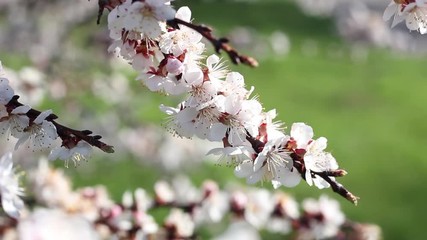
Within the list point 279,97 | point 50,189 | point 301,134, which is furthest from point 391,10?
point 279,97

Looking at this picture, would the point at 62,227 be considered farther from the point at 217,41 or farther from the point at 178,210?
the point at 178,210

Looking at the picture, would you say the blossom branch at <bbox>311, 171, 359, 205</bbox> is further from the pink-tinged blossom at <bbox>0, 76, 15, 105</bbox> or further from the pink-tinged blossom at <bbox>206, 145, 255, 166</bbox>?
the pink-tinged blossom at <bbox>0, 76, 15, 105</bbox>

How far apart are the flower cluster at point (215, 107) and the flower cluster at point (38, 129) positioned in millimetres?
197

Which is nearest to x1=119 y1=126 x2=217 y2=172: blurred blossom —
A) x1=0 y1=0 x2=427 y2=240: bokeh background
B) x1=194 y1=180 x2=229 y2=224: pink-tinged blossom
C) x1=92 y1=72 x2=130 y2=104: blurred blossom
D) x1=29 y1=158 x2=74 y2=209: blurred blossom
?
x1=0 y1=0 x2=427 y2=240: bokeh background

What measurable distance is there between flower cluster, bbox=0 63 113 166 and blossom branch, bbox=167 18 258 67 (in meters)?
0.32

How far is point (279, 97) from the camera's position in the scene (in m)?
10.8

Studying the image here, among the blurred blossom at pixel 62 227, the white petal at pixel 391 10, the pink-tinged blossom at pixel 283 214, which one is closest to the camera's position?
the blurred blossom at pixel 62 227

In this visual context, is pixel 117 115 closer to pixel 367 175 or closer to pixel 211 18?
pixel 367 175

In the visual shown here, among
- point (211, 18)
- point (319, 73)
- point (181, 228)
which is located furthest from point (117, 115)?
point (211, 18)

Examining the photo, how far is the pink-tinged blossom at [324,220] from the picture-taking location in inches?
110

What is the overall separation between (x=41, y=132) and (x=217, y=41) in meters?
0.45

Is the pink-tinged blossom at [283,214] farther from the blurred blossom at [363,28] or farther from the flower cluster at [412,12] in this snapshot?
the blurred blossom at [363,28]

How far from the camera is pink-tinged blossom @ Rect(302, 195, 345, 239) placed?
2783 mm

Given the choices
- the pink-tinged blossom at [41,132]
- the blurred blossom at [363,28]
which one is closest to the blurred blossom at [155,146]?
the pink-tinged blossom at [41,132]
